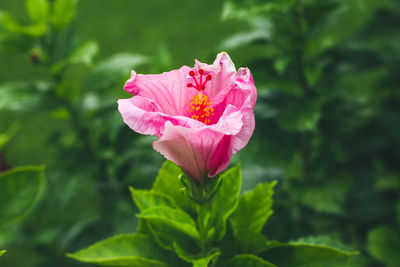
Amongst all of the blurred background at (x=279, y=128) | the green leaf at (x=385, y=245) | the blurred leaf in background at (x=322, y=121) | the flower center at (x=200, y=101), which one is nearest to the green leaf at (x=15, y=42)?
the blurred background at (x=279, y=128)

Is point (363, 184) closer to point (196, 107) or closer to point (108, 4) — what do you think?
point (196, 107)

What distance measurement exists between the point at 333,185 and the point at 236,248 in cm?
86

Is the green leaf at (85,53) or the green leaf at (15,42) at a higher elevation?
the green leaf at (15,42)

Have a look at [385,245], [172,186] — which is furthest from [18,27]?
[385,245]

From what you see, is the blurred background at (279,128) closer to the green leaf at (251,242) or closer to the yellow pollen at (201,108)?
the green leaf at (251,242)

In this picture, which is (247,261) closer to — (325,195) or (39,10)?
(325,195)

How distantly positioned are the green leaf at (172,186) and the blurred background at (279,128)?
1.94 ft

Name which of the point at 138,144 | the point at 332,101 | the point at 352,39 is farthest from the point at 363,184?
the point at 138,144

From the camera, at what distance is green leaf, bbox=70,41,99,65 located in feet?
4.71

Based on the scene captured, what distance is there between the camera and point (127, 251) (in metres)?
0.82

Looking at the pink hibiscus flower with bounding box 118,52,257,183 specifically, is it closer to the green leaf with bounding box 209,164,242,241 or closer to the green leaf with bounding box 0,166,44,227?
the green leaf with bounding box 209,164,242,241

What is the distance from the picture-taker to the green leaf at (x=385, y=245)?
1.54 meters

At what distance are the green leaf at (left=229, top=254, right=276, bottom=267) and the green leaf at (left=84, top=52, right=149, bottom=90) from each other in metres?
0.96

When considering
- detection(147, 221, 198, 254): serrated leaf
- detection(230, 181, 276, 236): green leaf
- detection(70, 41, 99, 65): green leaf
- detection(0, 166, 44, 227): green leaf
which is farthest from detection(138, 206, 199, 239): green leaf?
detection(70, 41, 99, 65): green leaf
